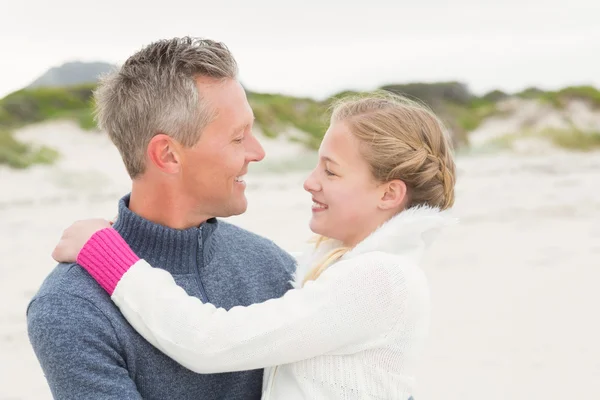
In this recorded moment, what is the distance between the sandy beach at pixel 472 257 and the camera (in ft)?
16.0

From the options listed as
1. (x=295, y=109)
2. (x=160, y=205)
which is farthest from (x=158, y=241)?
(x=295, y=109)

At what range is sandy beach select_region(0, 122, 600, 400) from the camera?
4891 mm

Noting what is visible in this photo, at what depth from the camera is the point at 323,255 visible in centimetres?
204

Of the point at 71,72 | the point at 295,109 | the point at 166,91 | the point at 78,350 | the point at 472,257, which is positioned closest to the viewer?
the point at 78,350

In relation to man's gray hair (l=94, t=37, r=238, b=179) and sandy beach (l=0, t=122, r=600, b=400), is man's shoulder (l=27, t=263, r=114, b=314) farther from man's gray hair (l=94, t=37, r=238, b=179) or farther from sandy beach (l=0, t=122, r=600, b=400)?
sandy beach (l=0, t=122, r=600, b=400)

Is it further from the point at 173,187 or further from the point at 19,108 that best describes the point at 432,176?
the point at 19,108

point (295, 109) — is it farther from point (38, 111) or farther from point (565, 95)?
point (565, 95)

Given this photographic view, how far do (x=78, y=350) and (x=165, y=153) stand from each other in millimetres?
520

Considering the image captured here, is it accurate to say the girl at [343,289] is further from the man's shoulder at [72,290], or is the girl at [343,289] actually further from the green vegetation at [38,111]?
the green vegetation at [38,111]

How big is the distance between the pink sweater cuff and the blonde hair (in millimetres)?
486

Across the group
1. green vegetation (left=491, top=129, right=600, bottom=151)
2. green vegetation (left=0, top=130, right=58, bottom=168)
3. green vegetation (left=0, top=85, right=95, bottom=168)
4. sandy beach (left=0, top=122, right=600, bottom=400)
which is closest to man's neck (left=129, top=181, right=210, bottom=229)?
sandy beach (left=0, top=122, right=600, bottom=400)

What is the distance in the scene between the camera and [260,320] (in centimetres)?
163

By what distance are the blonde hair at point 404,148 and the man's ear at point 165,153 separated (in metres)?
0.43

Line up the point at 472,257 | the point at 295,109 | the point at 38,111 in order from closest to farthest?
the point at 472,257
the point at 38,111
the point at 295,109
